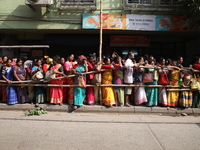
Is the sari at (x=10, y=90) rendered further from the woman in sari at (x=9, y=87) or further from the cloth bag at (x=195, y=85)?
the cloth bag at (x=195, y=85)

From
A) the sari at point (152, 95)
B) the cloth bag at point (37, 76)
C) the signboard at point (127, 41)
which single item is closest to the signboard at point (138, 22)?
the signboard at point (127, 41)

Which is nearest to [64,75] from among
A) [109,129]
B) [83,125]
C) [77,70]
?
[77,70]

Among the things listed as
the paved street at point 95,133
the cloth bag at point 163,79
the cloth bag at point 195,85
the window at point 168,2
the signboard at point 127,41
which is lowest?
the paved street at point 95,133

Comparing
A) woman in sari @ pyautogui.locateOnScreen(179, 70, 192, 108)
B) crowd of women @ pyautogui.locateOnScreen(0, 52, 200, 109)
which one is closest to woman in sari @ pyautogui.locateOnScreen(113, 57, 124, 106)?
crowd of women @ pyautogui.locateOnScreen(0, 52, 200, 109)

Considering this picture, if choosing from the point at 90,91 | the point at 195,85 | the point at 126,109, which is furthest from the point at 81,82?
the point at 195,85

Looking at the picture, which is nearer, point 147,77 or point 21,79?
point 147,77

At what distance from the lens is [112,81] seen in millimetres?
5691

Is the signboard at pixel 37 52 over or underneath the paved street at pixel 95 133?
over

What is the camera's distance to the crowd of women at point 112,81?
5434mm

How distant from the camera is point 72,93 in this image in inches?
220

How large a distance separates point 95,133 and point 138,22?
608 cm

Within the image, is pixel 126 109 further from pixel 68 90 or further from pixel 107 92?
pixel 68 90

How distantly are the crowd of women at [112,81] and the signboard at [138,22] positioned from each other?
300 cm

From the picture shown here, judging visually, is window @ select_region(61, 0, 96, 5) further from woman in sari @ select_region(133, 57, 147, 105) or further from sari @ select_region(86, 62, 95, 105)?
woman in sari @ select_region(133, 57, 147, 105)
